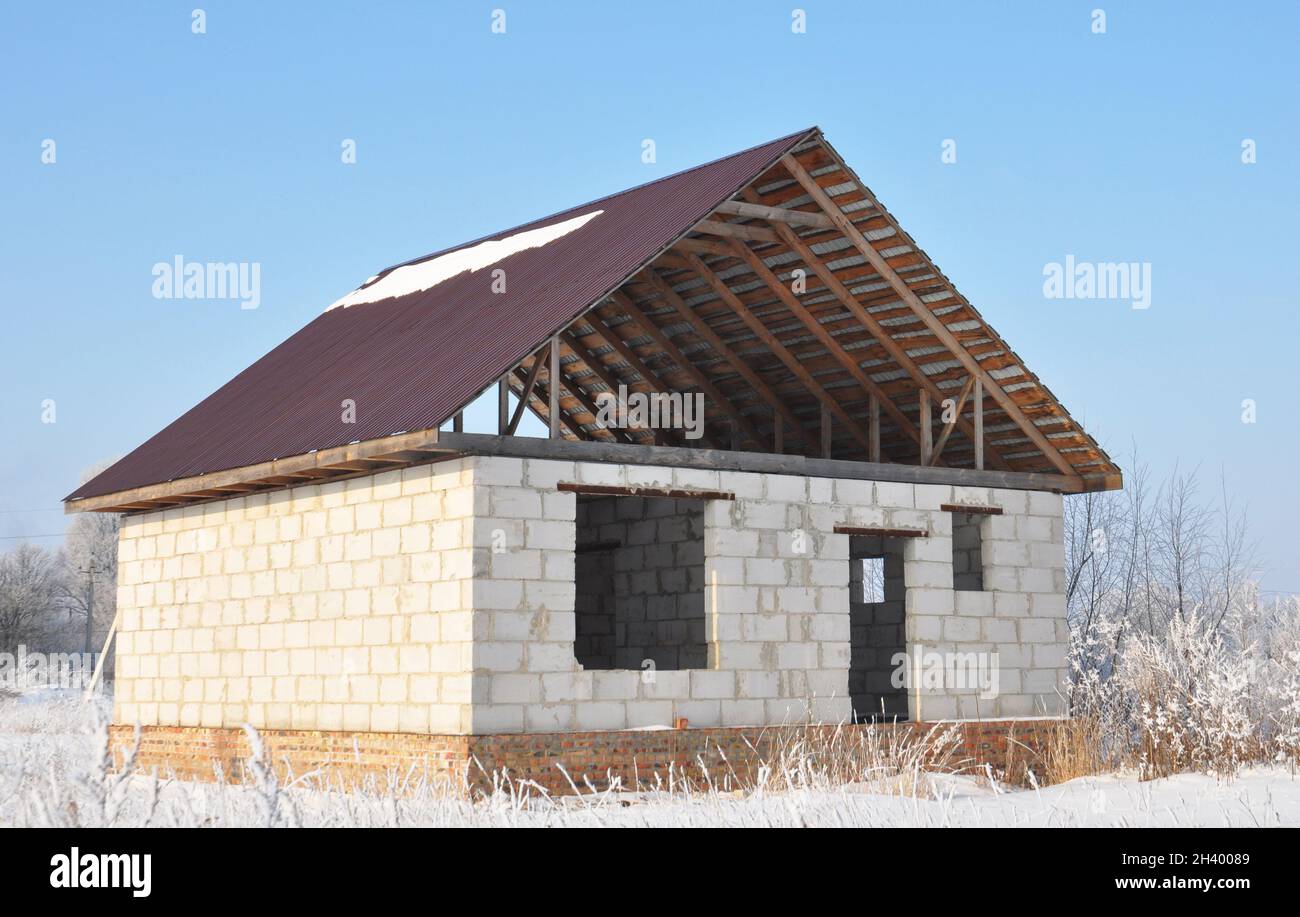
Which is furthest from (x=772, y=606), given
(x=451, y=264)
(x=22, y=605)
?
(x=22, y=605)

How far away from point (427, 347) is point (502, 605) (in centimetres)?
354

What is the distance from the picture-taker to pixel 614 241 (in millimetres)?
16359

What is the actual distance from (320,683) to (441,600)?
242 centimetres

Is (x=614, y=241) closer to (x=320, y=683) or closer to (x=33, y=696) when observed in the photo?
(x=320, y=683)

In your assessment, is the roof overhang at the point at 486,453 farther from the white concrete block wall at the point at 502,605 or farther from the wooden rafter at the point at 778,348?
the wooden rafter at the point at 778,348

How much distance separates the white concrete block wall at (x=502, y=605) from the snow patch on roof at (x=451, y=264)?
4.26 m

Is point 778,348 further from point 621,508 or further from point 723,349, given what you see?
point 621,508

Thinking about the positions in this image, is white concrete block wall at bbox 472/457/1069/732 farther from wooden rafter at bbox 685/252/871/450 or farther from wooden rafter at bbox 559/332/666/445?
wooden rafter at bbox 559/332/666/445

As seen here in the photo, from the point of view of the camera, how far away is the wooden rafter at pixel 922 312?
16.6 meters

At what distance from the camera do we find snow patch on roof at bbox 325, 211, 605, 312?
19.0 meters

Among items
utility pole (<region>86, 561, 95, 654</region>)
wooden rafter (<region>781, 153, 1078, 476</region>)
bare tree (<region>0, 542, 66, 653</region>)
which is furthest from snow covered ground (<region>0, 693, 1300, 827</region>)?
utility pole (<region>86, 561, 95, 654</region>)

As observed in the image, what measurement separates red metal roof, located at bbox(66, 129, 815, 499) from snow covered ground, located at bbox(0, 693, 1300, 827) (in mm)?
3877
